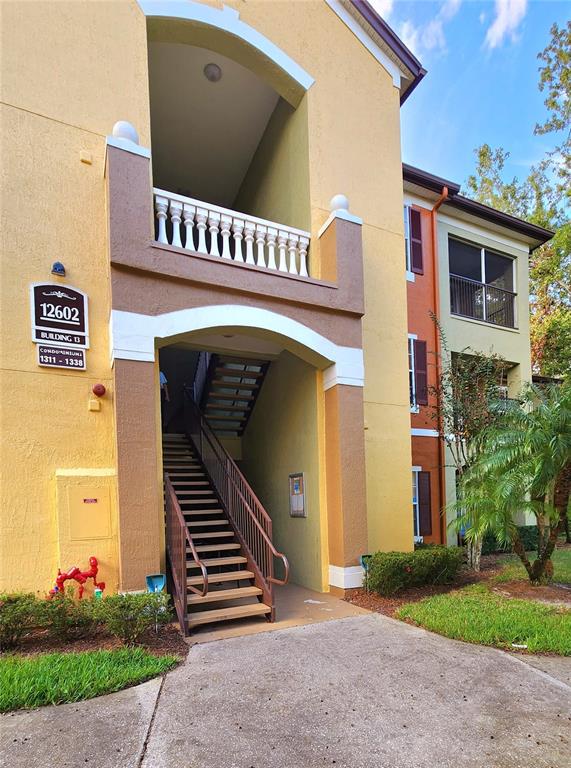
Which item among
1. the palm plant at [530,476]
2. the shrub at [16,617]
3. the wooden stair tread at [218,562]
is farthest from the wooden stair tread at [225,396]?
the shrub at [16,617]

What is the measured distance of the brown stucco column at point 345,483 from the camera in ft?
22.6

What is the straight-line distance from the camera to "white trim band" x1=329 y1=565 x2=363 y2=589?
681 centimetres

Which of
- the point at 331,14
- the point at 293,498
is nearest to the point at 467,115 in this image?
the point at 331,14

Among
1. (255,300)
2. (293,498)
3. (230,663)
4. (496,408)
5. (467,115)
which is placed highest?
(467,115)

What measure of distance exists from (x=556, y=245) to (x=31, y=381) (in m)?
17.3

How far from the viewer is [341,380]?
727 centimetres

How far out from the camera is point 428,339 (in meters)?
11.4

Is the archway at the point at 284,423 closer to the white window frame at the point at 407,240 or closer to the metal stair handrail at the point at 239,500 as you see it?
the metal stair handrail at the point at 239,500

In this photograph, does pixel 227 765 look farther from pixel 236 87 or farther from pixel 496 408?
pixel 236 87

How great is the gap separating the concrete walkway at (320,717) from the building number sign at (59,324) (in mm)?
3702

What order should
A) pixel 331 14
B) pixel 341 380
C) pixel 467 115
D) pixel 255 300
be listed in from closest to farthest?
pixel 255 300
pixel 341 380
pixel 331 14
pixel 467 115

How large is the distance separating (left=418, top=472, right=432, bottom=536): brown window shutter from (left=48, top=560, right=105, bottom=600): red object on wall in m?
7.31

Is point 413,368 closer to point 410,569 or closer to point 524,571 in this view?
point 524,571

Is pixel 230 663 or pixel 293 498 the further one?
pixel 293 498
